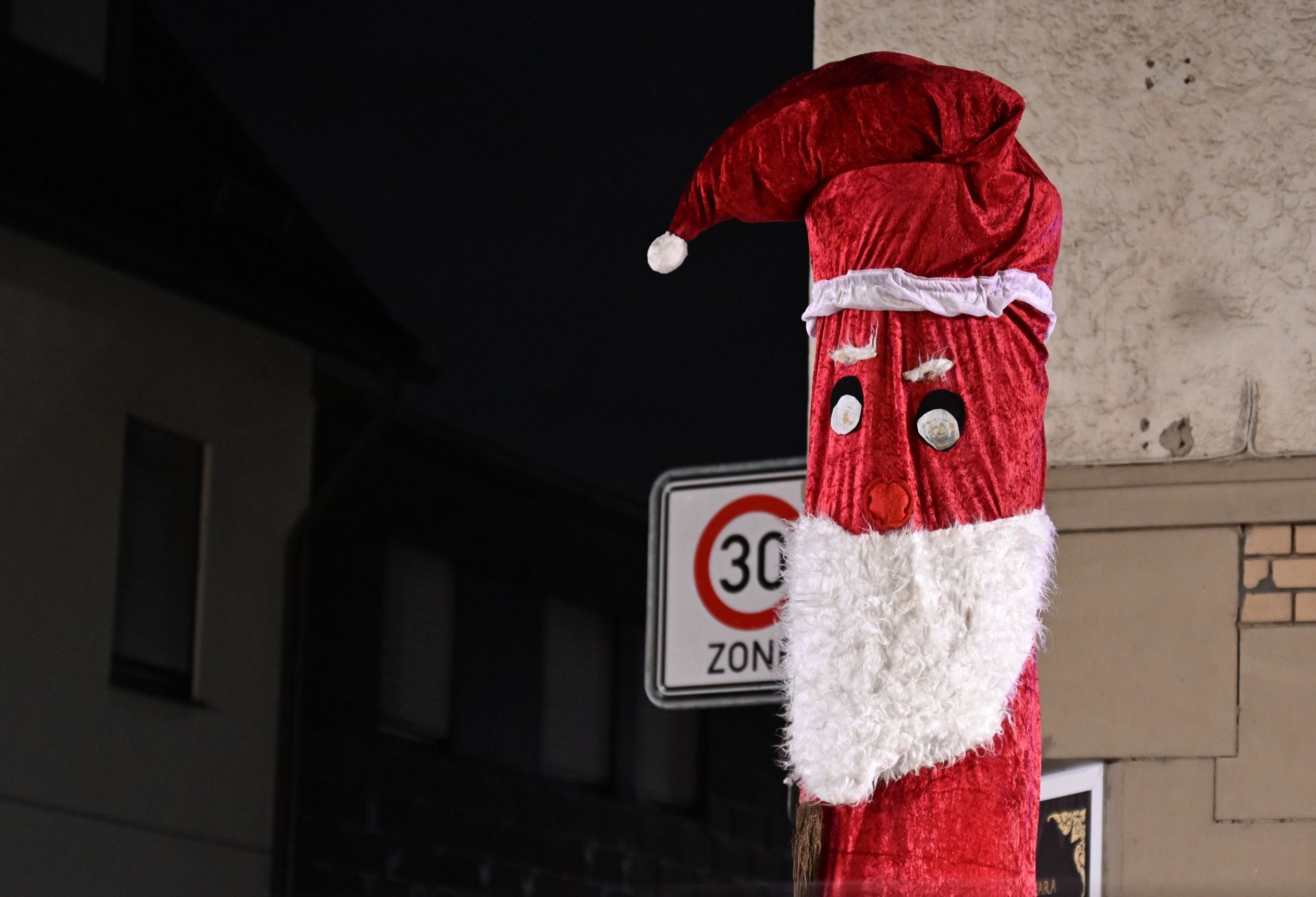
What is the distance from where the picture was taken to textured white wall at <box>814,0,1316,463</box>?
2771mm

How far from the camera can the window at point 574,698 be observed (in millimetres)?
13094

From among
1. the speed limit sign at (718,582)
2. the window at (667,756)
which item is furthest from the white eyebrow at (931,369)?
the window at (667,756)

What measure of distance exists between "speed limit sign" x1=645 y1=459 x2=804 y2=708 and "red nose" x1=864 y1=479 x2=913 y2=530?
1099mm

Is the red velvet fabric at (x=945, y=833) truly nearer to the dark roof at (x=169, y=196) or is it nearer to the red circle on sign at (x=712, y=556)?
the red circle on sign at (x=712, y=556)

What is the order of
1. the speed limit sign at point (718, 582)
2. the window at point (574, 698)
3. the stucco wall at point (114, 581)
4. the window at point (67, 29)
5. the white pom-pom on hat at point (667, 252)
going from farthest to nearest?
the window at point (574, 698) → the window at point (67, 29) → the stucco wall at point (114, 581) → the speed limit sign at point (718, 582) → the white pom-pom on hat at point (667, 252)

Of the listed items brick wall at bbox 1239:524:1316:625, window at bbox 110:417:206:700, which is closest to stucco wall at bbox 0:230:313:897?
window at bbox 110:417:206:700

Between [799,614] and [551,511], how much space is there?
444 inches

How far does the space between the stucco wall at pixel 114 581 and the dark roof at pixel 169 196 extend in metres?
0.17

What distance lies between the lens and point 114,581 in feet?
33.8

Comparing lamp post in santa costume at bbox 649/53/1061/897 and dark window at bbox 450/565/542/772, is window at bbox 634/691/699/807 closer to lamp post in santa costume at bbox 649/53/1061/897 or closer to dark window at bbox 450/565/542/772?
dark window at bbox 450/565/542/772

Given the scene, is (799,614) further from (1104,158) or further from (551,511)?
(551,511)

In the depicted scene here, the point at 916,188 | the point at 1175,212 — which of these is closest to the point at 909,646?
the point at 916,188

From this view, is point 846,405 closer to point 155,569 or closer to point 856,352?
point 856,352

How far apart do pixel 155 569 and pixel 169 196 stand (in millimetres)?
1940
